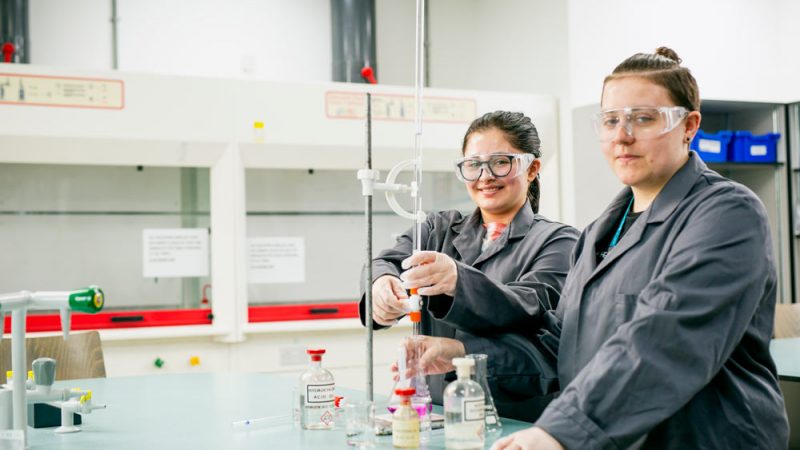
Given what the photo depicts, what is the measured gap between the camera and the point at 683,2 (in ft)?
14.0

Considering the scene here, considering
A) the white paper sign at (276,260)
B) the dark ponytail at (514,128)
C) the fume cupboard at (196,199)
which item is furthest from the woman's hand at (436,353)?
the white paper sign at (276,260)

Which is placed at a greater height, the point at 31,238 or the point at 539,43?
the point at 539,43

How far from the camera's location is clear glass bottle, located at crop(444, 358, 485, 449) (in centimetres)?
125

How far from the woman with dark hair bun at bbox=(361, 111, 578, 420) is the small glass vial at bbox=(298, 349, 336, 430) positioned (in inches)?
6.7

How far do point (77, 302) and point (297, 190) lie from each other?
95.1 inches

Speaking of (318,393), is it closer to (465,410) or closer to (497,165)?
(465,410)

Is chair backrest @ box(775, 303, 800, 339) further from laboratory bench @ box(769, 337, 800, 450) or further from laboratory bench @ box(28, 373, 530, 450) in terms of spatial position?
laboratory bench @ box(28, 373, 530, 450)

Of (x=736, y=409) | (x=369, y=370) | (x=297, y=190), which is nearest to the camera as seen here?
(x=736, y=409)

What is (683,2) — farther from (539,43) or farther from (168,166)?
(168,166)

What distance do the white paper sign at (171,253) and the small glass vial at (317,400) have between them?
6.87 ft

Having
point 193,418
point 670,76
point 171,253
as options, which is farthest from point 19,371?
point 171,253

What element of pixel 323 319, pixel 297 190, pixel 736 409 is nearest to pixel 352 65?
pixel 297 190

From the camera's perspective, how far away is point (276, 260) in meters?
3.61

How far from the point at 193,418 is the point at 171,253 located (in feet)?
6.21
